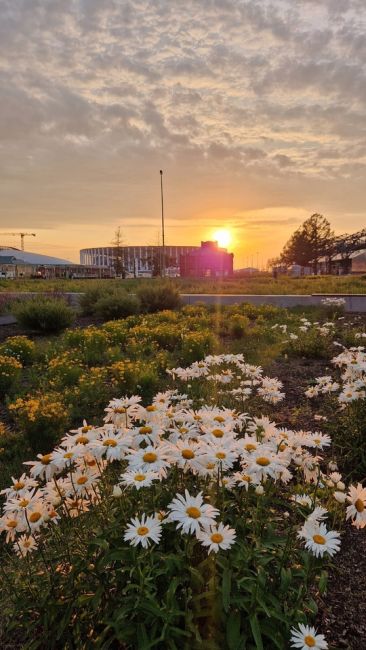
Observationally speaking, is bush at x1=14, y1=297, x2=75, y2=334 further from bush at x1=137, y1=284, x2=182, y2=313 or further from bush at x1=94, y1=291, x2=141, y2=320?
bush at x1=137, y1=284, x2=182, y2=313

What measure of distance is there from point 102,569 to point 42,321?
8255 mm

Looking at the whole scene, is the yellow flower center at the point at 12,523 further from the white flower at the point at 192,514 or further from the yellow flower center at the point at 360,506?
the yellow flower center at the point at 360,506

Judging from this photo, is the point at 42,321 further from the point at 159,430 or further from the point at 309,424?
the point at 159,430

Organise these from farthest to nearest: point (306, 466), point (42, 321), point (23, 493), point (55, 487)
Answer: point (42, 321)
point (306, 466)
point (55, 487)
point (23, 493)

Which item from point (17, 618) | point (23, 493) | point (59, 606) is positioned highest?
point (23, 493)

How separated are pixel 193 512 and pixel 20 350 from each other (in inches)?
224

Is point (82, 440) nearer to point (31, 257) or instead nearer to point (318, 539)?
point (318, 539)

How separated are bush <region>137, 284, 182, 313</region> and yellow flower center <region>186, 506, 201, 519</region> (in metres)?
10.6

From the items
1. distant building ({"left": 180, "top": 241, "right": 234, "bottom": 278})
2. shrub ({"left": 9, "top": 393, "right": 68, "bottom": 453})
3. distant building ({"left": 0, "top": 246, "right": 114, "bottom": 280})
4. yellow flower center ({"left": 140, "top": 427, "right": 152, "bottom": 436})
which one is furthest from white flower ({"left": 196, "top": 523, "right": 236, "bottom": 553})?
distant building ({"left": 0, "top": 246, "right": 114, "bottom": 280})

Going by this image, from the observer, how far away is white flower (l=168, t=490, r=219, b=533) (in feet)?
4.78

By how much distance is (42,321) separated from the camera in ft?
30.8

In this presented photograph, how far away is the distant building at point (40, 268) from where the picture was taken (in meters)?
67.9

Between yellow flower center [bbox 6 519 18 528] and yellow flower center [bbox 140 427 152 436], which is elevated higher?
yellow flower center [bbox 140 427 152 436]

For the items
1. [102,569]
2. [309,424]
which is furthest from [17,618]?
[309,424]
